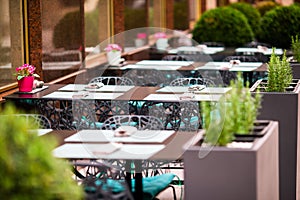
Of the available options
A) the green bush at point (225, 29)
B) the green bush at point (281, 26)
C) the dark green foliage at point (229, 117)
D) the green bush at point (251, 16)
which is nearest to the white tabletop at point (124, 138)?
the dark green foliage at point (229, 117)

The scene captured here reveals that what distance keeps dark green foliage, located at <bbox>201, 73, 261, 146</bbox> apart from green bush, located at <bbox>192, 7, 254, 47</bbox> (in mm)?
10082

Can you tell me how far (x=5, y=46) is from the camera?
10.7 meters

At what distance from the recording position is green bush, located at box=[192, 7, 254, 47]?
16.6m

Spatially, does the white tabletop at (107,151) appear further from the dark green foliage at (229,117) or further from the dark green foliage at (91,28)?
the dark green foliage at (91,28)

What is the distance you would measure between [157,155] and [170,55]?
846 centimetres

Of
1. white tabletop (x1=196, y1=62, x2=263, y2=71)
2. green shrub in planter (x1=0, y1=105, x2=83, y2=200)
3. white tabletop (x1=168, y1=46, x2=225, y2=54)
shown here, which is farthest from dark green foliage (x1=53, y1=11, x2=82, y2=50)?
green shrub in planter (x1=0, y1=105, x2=83, y2=200)

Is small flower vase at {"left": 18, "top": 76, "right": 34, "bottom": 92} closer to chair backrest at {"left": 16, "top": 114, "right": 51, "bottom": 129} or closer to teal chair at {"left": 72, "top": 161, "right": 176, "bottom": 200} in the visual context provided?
chair backrest at {"left": 16, "top": 114, "right": 51, "bottom": 129}

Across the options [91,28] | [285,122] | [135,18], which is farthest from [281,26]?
[285,122]

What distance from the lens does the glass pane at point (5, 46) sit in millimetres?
10586

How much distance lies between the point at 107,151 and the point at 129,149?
177mm

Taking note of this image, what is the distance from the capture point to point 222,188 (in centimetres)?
589

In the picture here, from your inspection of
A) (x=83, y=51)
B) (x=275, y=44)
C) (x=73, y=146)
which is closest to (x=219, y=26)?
(x=275, y=44)

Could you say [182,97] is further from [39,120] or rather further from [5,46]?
[5,46]

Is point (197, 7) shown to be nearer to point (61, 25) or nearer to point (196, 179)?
point (61, 25)
